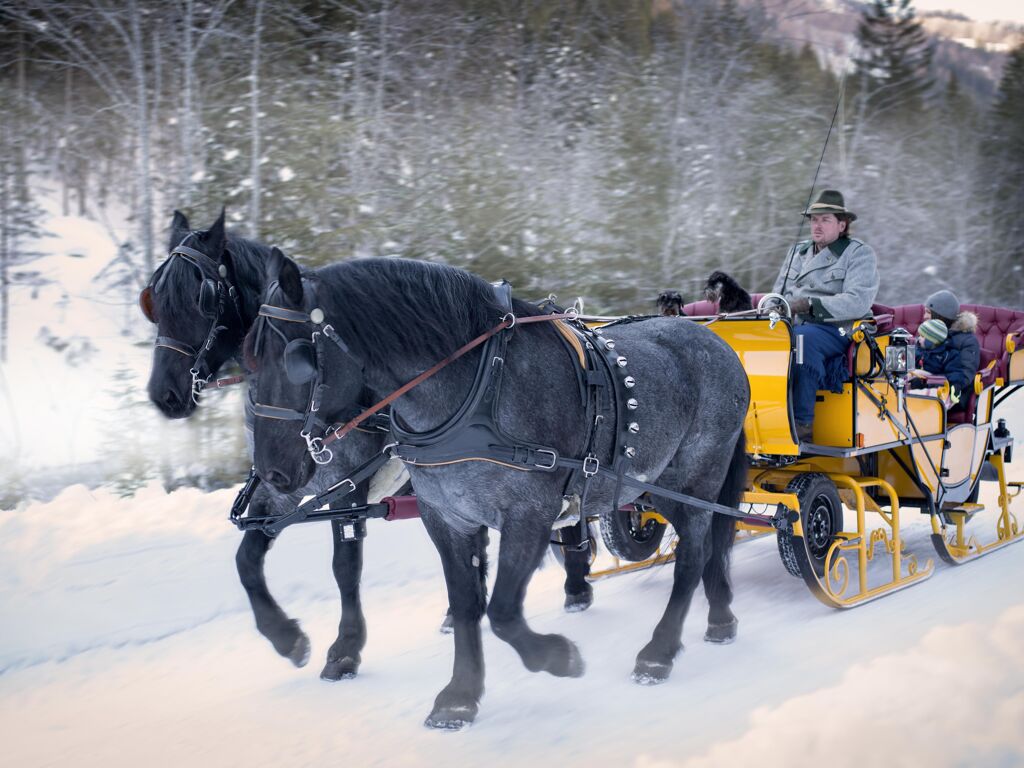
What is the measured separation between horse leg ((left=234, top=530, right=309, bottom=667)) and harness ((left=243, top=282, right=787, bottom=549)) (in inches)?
10.6

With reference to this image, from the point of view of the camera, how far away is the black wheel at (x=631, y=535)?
5.40m

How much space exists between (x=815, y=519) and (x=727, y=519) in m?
0.75

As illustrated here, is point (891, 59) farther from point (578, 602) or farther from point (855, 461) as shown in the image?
point (578, 602)

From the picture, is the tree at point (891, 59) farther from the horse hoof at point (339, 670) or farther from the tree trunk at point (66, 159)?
the horse hoof at point (339, 670)

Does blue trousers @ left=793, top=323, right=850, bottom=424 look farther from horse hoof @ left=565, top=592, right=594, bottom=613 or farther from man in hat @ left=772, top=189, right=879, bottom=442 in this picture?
horse hoof @ left=565, top=592, right=594, bottom=613

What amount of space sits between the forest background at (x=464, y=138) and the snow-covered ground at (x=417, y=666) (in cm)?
304

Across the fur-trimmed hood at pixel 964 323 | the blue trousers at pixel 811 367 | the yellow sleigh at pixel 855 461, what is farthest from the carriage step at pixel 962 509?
the blue trousers at pixel 811 367

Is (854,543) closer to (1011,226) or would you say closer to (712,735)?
(712,735)

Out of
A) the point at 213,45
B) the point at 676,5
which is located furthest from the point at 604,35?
the point at 213,45

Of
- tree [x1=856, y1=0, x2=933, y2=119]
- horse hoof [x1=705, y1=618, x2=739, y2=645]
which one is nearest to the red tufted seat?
horse hoof [x1=705, y1=618, x2=739, y2=645]

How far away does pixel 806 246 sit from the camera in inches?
213

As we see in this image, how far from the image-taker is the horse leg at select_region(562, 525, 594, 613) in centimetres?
525

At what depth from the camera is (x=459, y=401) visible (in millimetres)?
3352

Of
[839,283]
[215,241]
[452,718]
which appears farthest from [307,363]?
[839,283]
